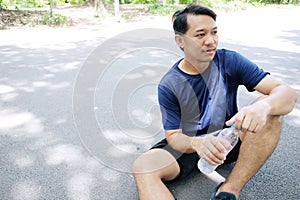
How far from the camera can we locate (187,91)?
1.63 metres

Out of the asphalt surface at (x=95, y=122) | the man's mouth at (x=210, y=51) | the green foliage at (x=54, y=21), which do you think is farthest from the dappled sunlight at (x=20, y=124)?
the green foliage at (x=54, y=21)

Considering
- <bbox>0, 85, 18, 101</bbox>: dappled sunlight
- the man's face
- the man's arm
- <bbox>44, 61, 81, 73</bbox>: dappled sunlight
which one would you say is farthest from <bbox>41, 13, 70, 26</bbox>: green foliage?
the man's arm

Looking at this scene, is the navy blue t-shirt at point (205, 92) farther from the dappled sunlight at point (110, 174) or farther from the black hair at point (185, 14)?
the dappled sunlight at point (110, 174)

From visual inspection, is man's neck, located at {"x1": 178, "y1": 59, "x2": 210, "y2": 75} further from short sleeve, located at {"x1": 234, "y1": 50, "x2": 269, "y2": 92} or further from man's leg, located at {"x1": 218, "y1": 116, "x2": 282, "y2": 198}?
man's leg, located at {"x1": 218, "y1": 116, "x2": 282, "y2": 198}

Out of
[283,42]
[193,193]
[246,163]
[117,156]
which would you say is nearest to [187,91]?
[246,163]

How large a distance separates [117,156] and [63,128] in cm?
71

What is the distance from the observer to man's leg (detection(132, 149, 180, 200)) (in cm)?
144

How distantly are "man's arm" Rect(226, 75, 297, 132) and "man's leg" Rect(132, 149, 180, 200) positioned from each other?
42 cm

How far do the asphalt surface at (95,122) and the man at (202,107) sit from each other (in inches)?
10.4

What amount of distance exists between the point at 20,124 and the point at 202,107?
1824 millimetres

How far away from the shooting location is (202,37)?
1600mm

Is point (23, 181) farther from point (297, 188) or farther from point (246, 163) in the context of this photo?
point (297, 188)

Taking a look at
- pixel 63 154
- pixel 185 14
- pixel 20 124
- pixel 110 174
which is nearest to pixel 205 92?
pixel 185 14

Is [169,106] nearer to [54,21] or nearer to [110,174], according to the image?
[110,174]
